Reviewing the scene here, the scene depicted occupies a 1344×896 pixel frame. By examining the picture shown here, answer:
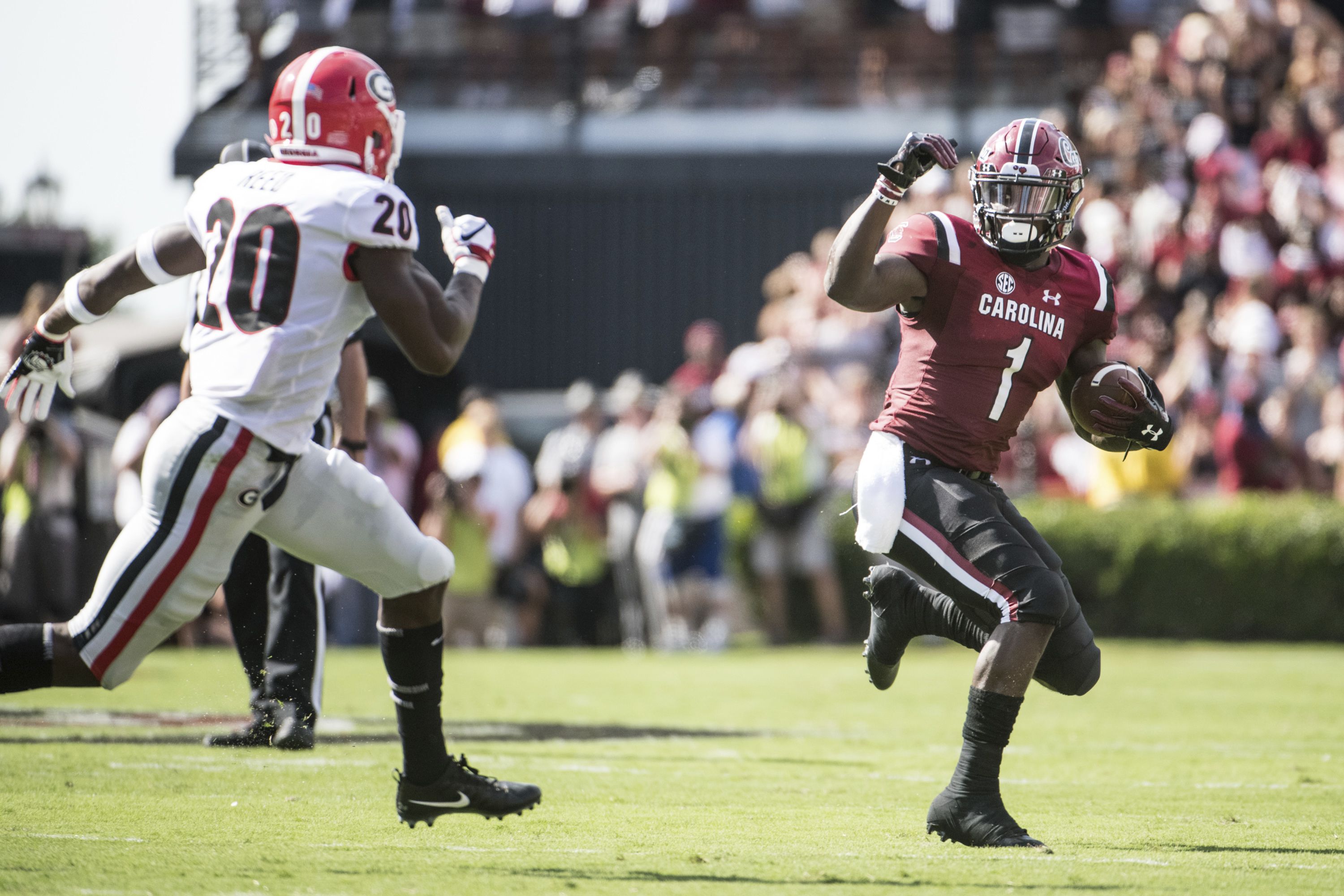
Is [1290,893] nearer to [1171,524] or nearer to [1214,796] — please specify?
[1214,796]

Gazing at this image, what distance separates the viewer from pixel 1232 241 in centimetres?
1477

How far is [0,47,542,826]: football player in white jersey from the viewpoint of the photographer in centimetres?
431

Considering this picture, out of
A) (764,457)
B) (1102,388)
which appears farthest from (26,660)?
(764,457)

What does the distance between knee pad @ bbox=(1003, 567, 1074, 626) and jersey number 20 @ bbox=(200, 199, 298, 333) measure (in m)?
2.20

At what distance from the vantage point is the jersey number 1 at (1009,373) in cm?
523

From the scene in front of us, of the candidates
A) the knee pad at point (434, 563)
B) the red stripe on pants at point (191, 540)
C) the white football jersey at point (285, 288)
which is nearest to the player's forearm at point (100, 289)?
the white football jersey at point (285, 288)

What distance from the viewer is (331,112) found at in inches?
178

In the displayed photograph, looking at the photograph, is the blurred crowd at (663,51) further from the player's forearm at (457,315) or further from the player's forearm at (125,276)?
the player's forearm at (457,315)

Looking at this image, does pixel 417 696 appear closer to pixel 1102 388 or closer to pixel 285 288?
pixel 285 288

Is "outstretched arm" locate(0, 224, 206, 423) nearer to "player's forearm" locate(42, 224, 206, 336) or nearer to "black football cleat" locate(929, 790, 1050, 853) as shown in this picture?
"player's forearm" locate(42, 224, 206, 336)

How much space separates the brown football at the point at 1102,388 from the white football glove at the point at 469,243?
201cm

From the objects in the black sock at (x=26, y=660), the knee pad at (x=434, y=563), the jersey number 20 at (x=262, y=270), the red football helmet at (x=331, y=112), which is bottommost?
the black sock at (x=26, y=660)

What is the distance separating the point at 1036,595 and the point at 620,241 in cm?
1429

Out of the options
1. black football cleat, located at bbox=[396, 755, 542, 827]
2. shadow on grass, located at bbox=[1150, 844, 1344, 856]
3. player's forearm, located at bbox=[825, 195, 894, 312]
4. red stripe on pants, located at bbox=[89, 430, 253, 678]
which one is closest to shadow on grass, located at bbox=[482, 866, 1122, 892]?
black football cleat, located at bbox=[396, 755, 542, 827]
